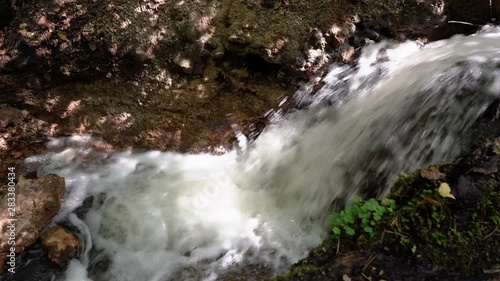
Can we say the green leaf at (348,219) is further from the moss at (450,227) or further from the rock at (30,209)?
the rock at (30,209)

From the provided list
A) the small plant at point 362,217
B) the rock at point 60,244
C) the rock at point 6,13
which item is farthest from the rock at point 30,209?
the small plant at point 362,217

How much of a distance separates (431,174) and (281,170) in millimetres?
2225

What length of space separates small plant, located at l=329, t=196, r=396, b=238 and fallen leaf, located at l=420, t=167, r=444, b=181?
9.7 inches

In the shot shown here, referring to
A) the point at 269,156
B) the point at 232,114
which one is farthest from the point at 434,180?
the point at 232,114

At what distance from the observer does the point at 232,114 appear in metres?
4.75

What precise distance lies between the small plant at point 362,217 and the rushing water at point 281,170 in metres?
0.92

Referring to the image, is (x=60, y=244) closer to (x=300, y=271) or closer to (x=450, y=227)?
(x=300, y=271)

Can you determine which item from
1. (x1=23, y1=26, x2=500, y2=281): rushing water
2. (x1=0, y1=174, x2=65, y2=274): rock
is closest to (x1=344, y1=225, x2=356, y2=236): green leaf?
(x1=23, y1=26, x2=500, y2=281): rushing water

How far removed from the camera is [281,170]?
4.24 meters

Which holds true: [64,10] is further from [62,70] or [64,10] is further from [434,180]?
[434,180]

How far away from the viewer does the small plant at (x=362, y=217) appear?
84.7 inches

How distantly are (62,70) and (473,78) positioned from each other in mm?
4669

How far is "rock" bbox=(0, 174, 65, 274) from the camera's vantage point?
3.62 m

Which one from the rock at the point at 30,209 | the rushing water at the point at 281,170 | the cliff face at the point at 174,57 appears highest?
the cliff face at the point at 174,57
